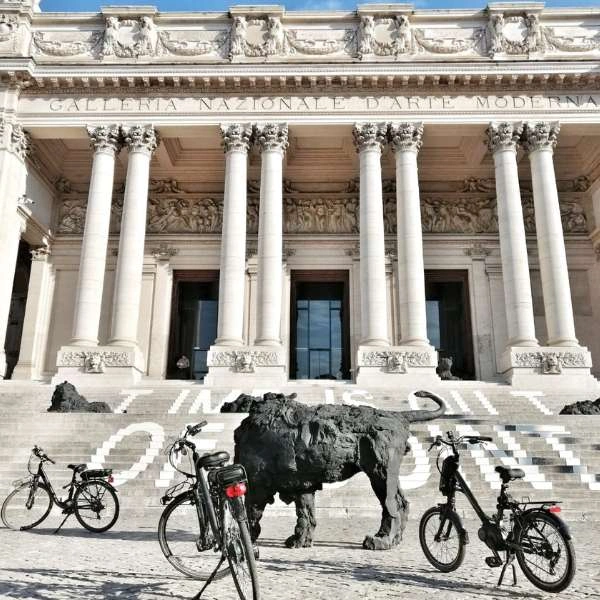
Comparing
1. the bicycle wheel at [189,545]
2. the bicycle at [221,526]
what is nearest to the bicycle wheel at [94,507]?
the bicycle wheel at [189,545]

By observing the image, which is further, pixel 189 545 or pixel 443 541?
pixel 189 545

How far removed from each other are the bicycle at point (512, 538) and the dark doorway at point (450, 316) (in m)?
22.3

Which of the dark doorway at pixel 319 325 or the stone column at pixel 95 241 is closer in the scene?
the stone column at pixel 95 241

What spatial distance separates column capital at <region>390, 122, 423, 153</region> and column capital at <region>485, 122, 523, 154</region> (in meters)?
2.99

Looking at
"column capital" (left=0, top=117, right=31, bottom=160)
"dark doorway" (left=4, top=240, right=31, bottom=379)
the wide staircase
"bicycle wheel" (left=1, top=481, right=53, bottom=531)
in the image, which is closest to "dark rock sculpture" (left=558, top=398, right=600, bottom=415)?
the wide staircase

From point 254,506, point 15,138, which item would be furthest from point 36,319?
point 254,506

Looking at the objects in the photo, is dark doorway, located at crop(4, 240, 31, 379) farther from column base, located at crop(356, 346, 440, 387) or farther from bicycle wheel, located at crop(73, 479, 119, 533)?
bicycle wheel, located at crop(73, 479, 119, 533)

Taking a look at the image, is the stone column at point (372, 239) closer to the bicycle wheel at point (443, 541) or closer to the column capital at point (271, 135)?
the column capital at point (271, 135)

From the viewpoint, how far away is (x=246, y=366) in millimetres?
21703

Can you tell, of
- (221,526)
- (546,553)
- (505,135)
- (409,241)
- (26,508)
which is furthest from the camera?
(505,135)

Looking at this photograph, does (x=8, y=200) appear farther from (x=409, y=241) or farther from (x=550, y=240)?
(x=550, y=240)

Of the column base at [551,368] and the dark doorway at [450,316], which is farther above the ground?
the dark doorway at [450,316]

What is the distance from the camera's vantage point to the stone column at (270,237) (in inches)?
890

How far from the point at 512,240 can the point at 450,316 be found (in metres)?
7.74
